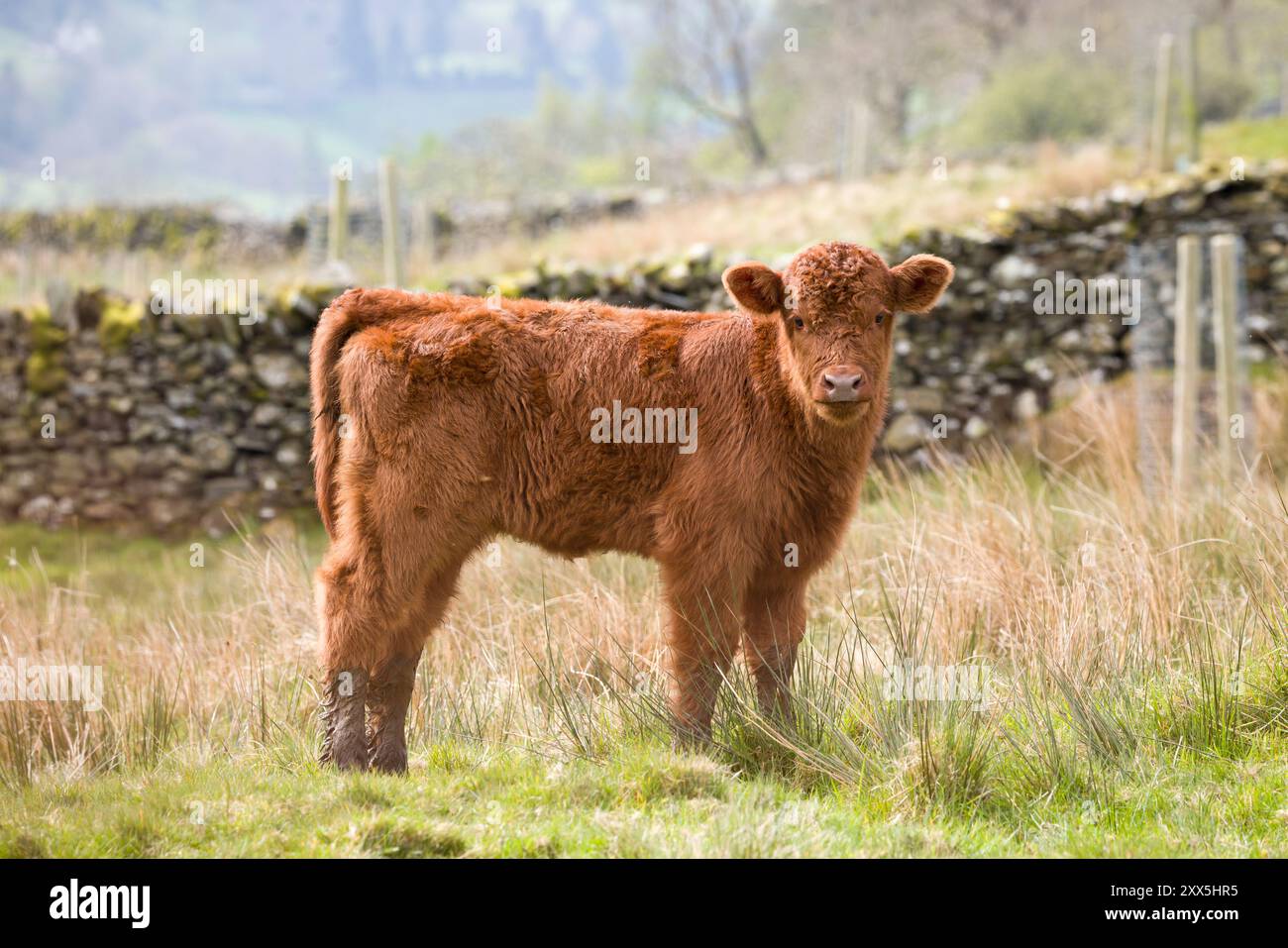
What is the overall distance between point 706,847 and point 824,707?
1117mm

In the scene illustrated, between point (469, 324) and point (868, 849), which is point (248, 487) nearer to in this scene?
point (469, 324)

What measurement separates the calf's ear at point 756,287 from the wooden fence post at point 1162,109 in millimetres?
13276

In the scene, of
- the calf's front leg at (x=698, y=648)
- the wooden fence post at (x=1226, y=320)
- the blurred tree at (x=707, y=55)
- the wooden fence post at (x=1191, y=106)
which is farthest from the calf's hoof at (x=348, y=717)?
the blurred tree at (x=707, y=55)

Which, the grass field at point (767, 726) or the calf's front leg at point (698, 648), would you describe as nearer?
the grass field at point (767, 726)

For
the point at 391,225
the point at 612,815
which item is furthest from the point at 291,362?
the point at 612,815

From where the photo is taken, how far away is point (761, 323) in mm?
4902

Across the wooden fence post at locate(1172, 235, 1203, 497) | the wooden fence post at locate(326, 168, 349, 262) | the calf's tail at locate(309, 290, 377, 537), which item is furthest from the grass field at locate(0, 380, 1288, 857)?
the wooden fence post at locate(326, 168, 349, 262)

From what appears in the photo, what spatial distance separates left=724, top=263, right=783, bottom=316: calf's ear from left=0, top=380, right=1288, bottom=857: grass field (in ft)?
4.04

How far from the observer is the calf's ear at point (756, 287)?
4.59 meters

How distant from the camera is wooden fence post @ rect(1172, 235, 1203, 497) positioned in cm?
909

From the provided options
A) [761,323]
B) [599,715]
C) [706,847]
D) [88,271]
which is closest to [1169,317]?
[761,323]

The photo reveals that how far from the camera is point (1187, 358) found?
952 centimetres

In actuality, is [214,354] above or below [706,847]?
above

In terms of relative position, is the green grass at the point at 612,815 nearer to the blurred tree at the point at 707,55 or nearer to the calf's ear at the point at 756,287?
the calf's ear at the point at 756,287
